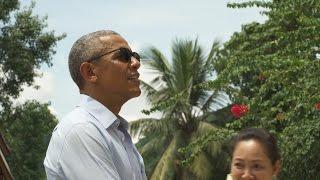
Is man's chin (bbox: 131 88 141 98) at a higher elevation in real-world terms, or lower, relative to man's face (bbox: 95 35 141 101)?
lower

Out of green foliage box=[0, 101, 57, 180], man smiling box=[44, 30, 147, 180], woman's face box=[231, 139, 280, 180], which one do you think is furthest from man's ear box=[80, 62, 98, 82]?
green foliage box=[0, 101, 57, 180]

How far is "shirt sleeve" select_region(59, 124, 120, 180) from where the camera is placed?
2.38m

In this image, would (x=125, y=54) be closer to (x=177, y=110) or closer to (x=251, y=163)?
(x=251, y=163)

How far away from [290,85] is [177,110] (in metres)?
15.2

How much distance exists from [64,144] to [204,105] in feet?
79.8

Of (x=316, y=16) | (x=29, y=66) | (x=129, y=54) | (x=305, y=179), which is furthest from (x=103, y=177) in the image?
(x=29, y=66)

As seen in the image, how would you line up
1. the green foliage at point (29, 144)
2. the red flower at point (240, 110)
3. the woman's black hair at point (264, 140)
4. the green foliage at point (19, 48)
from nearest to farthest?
the woman's black hair at point (264, 140), the red flower at point (240, 110), the green foliage at point (19, 48), the green foliage at point (29, 144)

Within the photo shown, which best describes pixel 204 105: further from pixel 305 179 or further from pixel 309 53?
pixel 309 53

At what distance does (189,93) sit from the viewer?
86.2 ft

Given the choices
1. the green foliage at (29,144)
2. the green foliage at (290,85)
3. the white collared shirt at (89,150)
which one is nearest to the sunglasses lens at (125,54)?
the white collared shirt at (89,150)

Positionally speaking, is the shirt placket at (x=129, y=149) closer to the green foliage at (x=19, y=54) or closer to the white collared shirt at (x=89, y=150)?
the white collared shirt at (x=89, y=150)

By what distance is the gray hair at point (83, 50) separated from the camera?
2795 mm

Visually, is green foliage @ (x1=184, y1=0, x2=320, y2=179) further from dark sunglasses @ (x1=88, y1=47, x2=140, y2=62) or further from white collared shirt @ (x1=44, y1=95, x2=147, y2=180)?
white collared shirt @ (x1=44, y1=95, x2=147, y2=180)

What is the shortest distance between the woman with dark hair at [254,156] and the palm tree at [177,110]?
21857 mm
